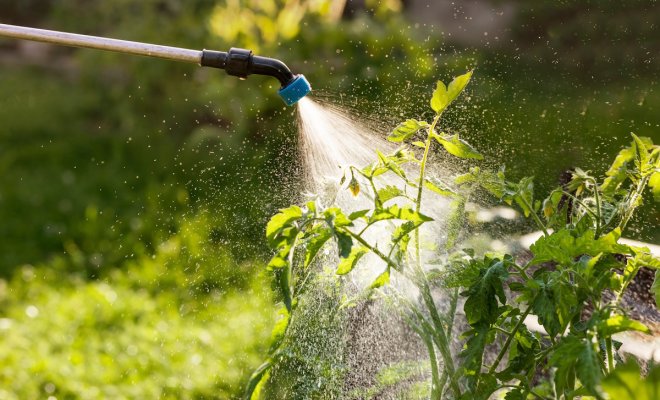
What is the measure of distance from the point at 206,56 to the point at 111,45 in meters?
0.15

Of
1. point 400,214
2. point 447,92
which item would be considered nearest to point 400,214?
point 400,214

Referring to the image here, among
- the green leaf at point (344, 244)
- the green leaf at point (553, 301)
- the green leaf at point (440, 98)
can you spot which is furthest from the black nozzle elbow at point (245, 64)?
the green leaf at point (553, 301)

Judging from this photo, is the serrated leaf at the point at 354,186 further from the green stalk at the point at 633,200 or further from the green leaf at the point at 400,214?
the green stalk at the point at 633,200

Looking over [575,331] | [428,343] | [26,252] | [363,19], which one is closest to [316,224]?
[428,343]

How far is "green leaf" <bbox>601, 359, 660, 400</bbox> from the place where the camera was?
65cm

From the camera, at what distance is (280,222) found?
101cm

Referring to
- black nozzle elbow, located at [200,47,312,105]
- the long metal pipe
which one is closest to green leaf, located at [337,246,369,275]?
black nozzle elbow, located at [200,47,312,105]

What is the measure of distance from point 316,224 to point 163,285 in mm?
2109

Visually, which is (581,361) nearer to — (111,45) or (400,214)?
(400,214)

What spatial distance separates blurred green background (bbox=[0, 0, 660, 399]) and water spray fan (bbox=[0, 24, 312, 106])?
20.0 inches

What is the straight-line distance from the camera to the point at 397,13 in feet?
14.1

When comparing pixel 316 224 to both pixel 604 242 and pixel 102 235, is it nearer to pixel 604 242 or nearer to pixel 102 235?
pixel 604 242

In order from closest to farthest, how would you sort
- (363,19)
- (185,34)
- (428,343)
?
(428,343)
(363,19)
(185,34)

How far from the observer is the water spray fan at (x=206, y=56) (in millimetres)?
1317
